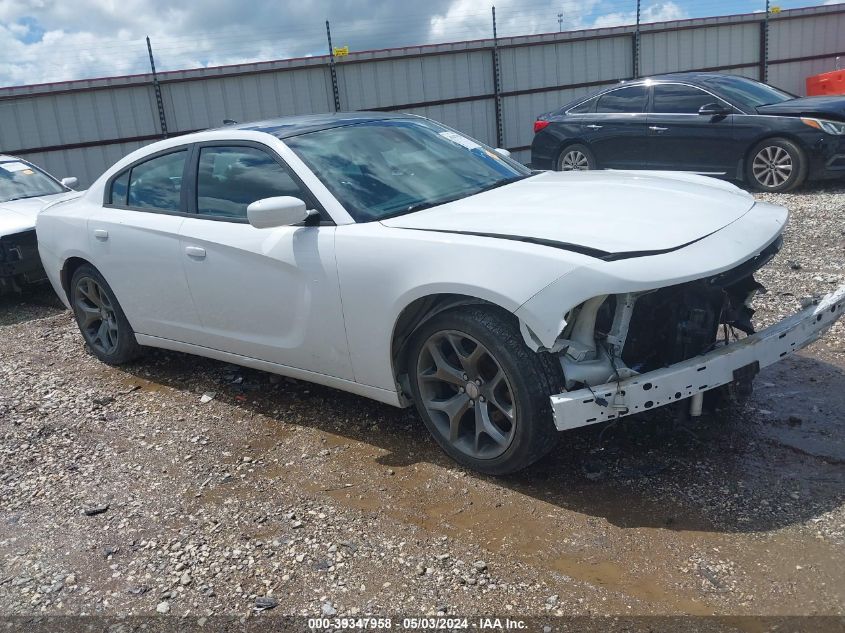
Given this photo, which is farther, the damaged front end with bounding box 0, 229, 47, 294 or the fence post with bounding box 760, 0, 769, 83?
the fence post with bounding box 760, 0, 769, 83

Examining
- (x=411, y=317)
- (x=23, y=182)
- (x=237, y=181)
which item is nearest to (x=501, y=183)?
(x=411, y=317)

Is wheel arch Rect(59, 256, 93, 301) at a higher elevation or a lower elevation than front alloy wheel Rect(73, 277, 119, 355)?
higher

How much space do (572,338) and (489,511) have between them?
81cm

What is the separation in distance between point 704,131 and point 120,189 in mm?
7326

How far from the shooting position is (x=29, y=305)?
7.72 metres

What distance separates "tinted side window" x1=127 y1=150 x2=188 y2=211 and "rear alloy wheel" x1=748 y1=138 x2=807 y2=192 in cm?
728

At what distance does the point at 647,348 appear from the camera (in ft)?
10.9

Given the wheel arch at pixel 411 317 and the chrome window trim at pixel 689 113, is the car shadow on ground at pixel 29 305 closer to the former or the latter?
the wheel arch at pixel 411 317

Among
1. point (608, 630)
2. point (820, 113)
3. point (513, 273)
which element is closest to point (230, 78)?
point (820, 113)

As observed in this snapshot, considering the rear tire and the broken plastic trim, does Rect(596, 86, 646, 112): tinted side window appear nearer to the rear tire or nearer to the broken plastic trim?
the rear tire

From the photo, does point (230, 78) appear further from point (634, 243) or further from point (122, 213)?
point (634, 243)

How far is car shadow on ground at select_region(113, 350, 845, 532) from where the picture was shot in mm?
3070

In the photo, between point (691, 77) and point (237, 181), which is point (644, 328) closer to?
point (237, 181)

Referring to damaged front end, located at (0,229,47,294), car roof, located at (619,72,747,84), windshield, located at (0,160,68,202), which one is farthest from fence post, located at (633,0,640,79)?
damaged front end, located at (0,229,47,294)
